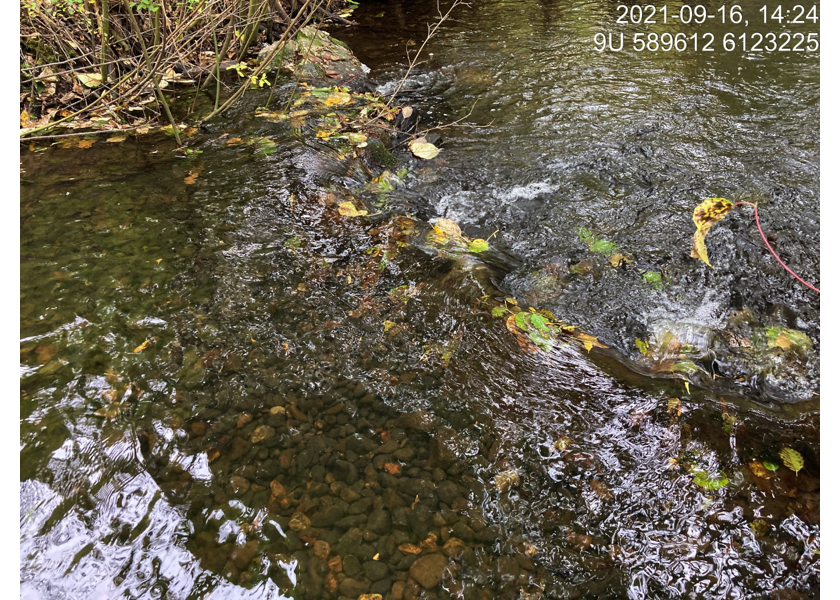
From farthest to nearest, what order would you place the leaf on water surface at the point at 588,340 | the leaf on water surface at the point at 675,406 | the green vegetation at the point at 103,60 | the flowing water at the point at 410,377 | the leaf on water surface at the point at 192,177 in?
the green vegetation at the point at 103,60 < the leaf on water surface at the point at 192,177 < the leaf on water surface at the point at 588,340 < the leaf on water surface at the point at 675,406 < the flowing water at the point at 410,377

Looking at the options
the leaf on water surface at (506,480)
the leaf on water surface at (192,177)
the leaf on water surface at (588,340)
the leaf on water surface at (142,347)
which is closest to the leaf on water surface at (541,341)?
the leaf on water surface at (588,340)

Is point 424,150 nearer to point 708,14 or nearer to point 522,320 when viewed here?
point 522,320

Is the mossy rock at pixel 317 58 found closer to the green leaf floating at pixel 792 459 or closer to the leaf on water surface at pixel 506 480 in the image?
the leaf on water surface at pixel 506 480

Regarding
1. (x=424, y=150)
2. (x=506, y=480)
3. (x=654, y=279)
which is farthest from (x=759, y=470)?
(x=424, y=150)

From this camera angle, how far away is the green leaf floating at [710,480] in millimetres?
2137

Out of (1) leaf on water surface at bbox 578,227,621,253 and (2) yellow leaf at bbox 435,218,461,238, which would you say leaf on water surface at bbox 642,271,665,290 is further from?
(2) yellow leaf at bbox 435,218,461,238

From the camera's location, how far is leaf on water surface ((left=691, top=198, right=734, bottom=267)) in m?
3.24

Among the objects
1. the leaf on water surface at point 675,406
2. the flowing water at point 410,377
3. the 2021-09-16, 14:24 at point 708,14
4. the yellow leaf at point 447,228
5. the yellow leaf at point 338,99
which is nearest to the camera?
the flowing water at point 410,377

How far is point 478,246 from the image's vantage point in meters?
3.74

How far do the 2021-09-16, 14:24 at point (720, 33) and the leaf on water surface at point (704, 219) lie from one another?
15.3 feet

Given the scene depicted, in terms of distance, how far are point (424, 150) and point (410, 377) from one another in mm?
2863

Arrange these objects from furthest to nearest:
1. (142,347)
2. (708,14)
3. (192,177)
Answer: (708,14) → (192,177) → (142,347)

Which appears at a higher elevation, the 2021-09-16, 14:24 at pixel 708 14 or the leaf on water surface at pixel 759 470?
the 2021-09-16, 14:24 at pixel 708 14

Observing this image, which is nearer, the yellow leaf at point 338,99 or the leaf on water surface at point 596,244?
the leaf on water surface at point 596,244
